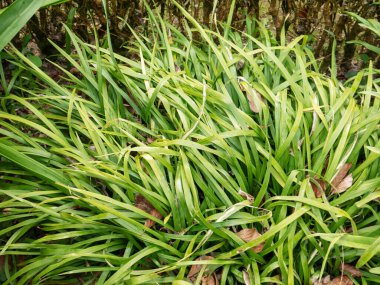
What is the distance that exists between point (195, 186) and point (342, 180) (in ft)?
1.95

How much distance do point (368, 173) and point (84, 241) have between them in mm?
1160

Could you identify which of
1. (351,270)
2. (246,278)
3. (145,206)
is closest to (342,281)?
(351,270)

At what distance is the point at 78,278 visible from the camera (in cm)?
169

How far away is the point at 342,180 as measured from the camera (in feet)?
5.86

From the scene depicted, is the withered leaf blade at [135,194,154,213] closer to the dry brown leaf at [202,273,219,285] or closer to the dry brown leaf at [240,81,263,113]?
the dry brown leaf at [202,273,219,285]

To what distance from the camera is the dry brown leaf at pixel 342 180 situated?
1742mm

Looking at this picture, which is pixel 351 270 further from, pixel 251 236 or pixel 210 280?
pixel 210 280

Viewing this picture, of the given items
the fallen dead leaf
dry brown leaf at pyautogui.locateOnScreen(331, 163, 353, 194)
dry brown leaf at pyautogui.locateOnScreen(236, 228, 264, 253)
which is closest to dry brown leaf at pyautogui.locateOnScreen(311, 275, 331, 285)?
dry brown leaf at pyautogui.locateOnScreen(236, 228, 264, 253)

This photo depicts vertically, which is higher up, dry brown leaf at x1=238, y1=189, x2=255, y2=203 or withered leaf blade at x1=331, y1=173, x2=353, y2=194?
dry brown leaf at x1=238, y1=189, x2=255, y2=203

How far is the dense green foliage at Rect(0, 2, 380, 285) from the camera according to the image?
1.59 metres

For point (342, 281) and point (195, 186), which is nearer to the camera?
point (342, 281)

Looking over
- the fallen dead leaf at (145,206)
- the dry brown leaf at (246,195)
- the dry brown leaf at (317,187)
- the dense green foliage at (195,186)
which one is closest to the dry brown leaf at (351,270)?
the dense green foliage at (195,186)

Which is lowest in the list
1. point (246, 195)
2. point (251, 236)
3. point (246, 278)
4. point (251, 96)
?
point (246, 278)

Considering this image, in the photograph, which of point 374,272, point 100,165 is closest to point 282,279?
point 374,272
